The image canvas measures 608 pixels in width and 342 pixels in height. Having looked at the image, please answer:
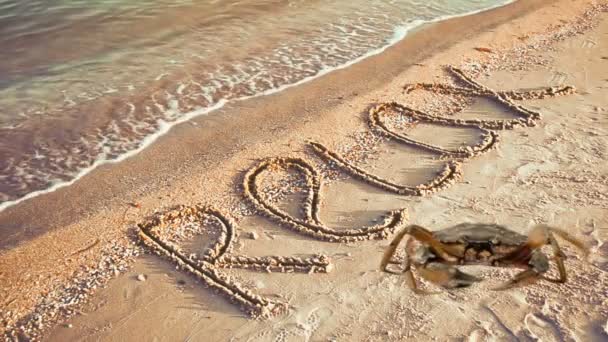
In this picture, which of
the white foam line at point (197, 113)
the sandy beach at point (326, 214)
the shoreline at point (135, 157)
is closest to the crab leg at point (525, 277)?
the sandy beach at point (326, 214)

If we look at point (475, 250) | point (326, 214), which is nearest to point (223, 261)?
point (326, 214)

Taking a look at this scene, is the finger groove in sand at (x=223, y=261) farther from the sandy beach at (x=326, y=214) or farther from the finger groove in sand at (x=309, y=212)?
the finger groove in sand at (x=309, y=212)

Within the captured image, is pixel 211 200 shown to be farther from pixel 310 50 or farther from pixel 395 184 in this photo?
pixel 310 50

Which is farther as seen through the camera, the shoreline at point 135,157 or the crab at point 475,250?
the shoreline at point 135,157

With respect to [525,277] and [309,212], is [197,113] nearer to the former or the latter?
[309,212]

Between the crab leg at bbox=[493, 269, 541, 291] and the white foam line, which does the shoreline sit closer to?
the white foam line

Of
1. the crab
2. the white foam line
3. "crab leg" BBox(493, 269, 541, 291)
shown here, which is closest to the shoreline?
the white foam line
